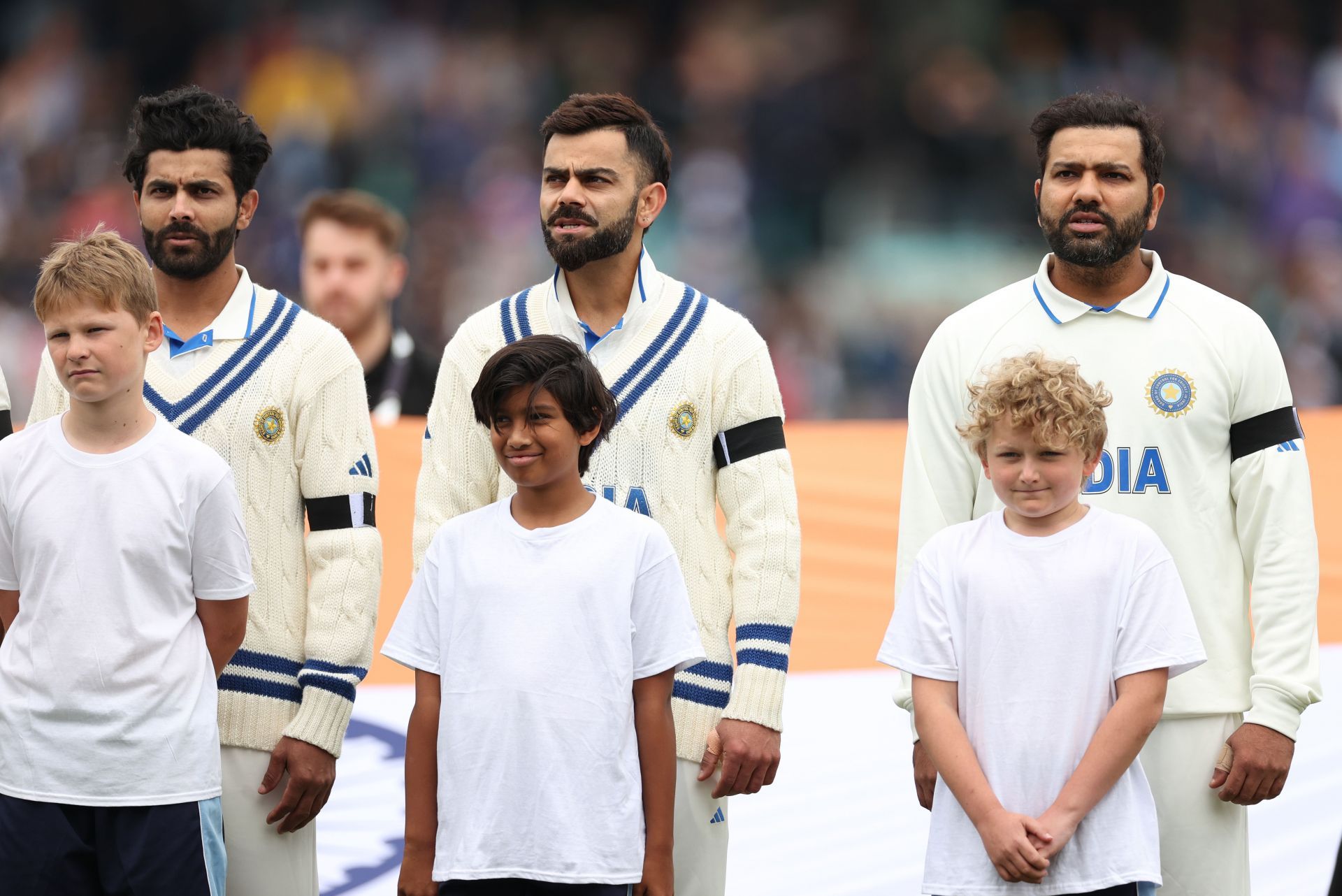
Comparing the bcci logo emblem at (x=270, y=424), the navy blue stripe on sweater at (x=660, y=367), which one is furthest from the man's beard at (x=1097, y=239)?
the bcci logo emblem at (x=270, y=424)

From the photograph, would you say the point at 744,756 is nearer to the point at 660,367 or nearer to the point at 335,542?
the point at 660,367

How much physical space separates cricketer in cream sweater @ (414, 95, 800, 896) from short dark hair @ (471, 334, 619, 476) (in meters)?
0.35

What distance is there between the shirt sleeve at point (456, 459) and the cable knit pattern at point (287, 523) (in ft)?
0.53

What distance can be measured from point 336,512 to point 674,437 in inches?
25.4

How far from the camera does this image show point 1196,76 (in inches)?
467

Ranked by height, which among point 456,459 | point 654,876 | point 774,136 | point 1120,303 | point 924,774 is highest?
point 774,136

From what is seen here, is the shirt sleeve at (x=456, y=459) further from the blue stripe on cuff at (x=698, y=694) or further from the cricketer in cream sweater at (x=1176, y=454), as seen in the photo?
the cricketer in cream sweater at (x=1176, y=454)

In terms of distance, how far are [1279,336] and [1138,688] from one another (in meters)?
8.51

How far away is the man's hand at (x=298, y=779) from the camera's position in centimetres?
324

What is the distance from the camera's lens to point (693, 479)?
3314 mm

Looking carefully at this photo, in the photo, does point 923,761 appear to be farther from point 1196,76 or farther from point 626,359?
point 1196,76

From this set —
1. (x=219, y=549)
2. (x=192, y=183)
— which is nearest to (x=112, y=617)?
(x=219, y=549)

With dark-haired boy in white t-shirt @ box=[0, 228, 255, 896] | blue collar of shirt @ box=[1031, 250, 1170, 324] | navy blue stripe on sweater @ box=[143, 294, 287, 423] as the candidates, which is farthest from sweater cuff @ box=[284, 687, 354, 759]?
blue collar of shirt @ box=[1031, 250, 1170, 324]

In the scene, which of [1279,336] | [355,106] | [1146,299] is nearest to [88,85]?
[355,106]
